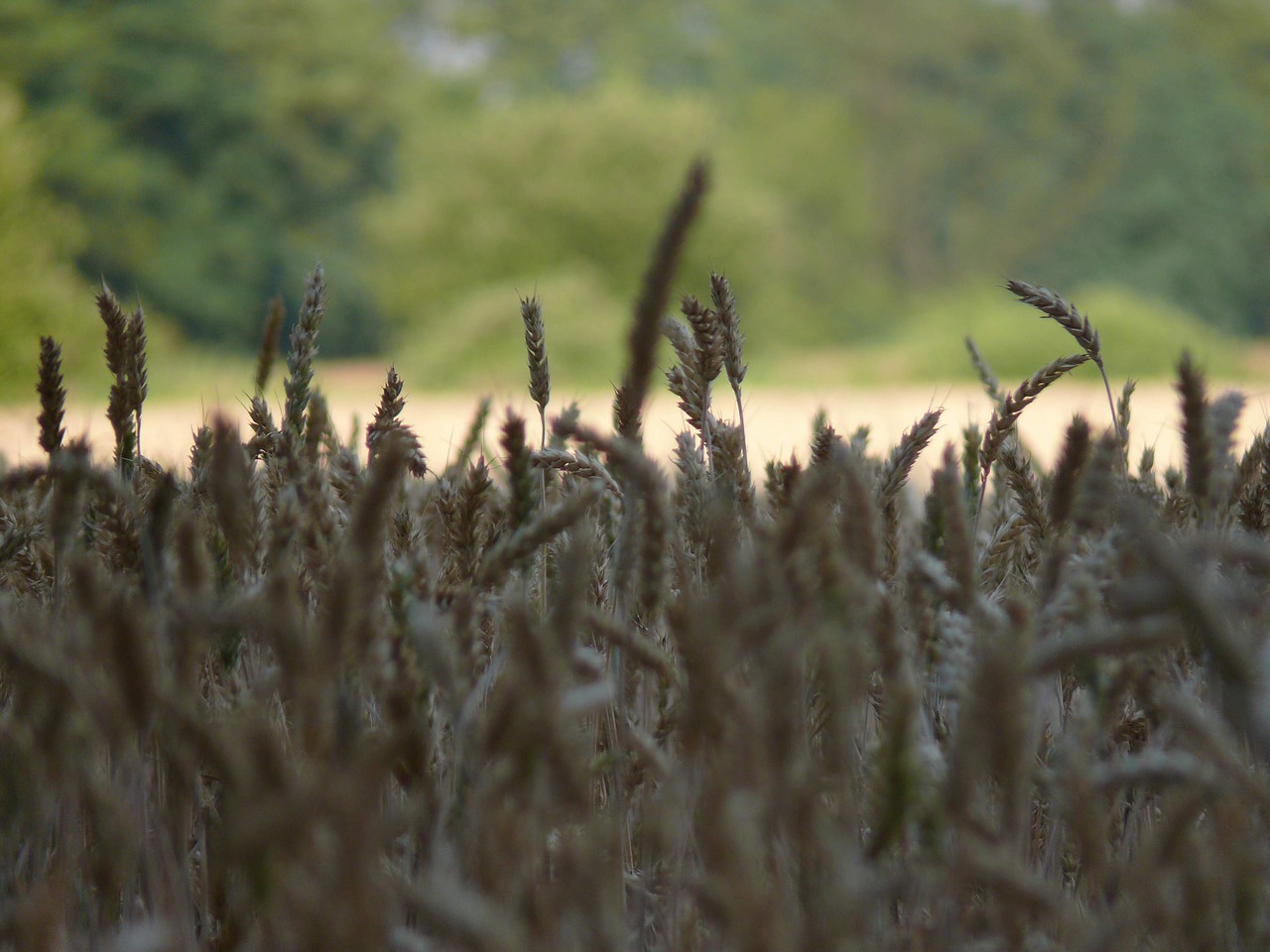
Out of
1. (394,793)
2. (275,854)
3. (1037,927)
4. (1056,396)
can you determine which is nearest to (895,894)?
(1037,927)

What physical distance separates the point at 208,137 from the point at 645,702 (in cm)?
2828

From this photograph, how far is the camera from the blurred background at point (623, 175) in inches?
860

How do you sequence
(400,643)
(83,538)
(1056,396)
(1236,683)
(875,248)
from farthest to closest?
(875,248) → (1056,396) → (83,538) → (400,643) → (1236,683)

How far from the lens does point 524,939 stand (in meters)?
0.80

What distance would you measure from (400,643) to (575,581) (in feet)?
0.91

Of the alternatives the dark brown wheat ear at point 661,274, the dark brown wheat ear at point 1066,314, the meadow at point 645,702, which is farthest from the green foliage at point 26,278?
the dark brown wheat ear at point 661,274

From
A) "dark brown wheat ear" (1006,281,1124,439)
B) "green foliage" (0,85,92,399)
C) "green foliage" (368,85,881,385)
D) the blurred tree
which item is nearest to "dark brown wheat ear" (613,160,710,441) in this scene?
"dark brown wheat ear" (1006,281,1124,439)

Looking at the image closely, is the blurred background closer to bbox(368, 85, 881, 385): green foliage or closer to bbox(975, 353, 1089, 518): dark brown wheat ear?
bbox(368, 85, 881, 385): green foliage

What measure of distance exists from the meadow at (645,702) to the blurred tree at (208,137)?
24741 millimetres

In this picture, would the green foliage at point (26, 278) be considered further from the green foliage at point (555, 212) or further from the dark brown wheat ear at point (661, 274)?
the dark brown wheat ear at point (661, 274)

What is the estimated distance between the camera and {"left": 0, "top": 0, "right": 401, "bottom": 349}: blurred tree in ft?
81.0

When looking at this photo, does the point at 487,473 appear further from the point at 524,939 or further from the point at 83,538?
the point at 83,538

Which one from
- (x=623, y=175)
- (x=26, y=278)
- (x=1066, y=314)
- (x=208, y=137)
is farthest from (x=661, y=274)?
(x=208, y=137)

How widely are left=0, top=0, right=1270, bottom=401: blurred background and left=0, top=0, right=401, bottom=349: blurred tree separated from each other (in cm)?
8
